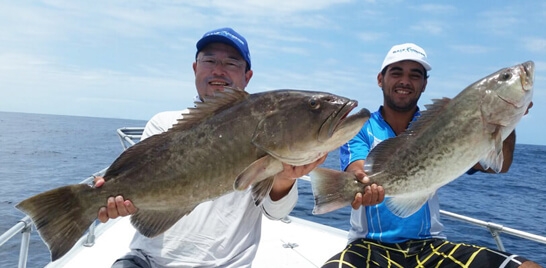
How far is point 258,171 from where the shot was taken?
237cm

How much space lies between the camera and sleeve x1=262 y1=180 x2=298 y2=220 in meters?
3.31

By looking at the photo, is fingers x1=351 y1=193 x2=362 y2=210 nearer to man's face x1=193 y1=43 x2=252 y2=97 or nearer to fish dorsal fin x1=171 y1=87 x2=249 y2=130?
fish dorsal fin x1=171 y1=87 x2=249 y2=130

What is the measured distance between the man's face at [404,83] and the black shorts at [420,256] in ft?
4.72

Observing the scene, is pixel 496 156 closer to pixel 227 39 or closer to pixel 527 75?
pixel 527 75

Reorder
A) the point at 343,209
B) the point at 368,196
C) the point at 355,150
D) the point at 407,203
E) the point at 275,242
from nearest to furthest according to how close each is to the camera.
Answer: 1. the point at 368,196
2. the point at 407,203
3. the point at 355,150
4. the point at 275,242
5. the point at 343,209

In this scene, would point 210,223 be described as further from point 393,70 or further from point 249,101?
point 393,70

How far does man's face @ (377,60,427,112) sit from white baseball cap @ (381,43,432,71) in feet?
0.20

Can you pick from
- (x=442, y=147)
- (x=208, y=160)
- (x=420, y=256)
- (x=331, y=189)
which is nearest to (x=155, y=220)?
(x=208, y=160)

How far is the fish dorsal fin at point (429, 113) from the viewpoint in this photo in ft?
10.9

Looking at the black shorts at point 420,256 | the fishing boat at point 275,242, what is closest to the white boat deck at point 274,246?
the fishing boat at point 275,242

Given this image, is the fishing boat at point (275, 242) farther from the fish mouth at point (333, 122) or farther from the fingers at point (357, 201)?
the fish mouth at point (333, 122)

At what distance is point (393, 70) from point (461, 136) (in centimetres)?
149

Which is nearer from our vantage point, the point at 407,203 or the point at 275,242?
the point at 407,203

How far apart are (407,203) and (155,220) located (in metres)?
2.04
